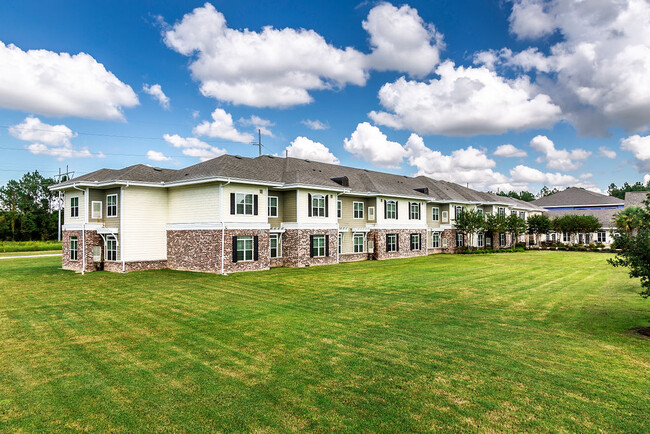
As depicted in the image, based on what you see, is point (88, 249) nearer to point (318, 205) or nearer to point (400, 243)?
point (318, 205)

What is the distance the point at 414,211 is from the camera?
1420 inches

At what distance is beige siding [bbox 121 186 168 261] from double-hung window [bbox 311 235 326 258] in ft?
32.1

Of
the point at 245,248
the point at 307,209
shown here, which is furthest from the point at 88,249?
the point at 307,209

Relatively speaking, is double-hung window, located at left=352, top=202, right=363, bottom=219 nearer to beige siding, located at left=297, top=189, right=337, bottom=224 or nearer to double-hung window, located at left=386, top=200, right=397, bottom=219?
double-hung window, located at left=386, top=200, right=397, bottom=219

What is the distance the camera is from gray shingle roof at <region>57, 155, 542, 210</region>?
73.9 ft

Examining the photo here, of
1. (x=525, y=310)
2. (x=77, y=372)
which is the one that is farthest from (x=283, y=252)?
(x=77, y=372)

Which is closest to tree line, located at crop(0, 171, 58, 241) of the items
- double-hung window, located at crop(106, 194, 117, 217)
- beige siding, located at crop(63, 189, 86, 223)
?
beige siding, located at crop(63, 189, 86, 223)

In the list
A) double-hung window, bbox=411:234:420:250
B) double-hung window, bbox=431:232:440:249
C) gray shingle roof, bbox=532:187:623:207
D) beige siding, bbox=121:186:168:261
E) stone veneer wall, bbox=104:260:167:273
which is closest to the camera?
stone veneer wall, bbox=104:260:167:273

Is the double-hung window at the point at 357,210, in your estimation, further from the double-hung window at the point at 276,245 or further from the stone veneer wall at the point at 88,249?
the stone veneer wall at the point at 88,249

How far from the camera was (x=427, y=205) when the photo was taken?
3869 centimetres

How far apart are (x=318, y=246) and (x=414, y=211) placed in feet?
44.6

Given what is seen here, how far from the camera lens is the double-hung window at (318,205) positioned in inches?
1026

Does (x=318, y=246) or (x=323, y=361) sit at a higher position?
(x=318, y=246)

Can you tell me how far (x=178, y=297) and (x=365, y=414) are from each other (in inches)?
428
